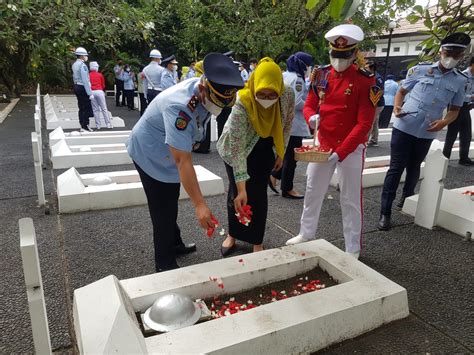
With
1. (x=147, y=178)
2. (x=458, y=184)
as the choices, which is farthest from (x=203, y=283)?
(x=458, y=184)

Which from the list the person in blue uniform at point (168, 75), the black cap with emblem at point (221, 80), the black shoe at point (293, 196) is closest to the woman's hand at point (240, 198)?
the black cap with emblem at point (221, 80)

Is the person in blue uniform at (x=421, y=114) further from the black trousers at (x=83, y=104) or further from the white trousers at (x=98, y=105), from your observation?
the white trousers at (x=98, y=105)

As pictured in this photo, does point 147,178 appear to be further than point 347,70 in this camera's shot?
No

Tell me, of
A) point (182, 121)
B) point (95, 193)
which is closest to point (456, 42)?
point (182, 121)

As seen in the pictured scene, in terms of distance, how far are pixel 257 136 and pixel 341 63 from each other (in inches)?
33.5

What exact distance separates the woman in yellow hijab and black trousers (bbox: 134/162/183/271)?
48 centimetres

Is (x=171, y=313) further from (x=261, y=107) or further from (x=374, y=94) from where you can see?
(x=374, y=94)

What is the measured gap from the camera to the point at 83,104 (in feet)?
30.3

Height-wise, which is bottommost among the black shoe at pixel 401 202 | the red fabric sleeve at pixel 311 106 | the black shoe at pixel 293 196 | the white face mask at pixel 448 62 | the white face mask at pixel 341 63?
the black shoe at pixel 293 196

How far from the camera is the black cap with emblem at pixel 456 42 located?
3459mm

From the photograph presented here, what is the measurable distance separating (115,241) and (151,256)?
1.63ft

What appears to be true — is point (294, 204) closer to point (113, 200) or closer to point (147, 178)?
point (113, 200)

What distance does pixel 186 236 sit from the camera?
3824mm

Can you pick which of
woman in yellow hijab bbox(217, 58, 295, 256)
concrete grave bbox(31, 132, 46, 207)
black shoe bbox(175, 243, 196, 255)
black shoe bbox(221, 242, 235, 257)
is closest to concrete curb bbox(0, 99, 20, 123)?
concrete grave bbox(31, 132, 46, 207)
